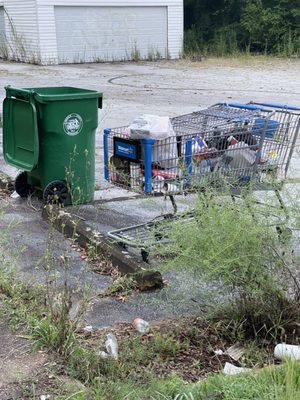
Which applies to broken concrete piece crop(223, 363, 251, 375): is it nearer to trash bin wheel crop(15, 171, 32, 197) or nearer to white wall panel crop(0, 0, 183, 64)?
trash bin wheel crop(15, 171, 32, 197)

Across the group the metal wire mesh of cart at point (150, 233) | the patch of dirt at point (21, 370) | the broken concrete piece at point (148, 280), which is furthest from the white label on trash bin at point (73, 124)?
the patch of dirt at point (21, 370)

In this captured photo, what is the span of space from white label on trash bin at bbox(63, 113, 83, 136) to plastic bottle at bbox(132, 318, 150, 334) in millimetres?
2933

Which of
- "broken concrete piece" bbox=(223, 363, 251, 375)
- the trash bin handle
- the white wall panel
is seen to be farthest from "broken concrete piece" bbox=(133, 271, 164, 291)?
the white wall panel

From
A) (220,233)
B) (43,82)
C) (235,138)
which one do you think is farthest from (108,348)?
(43,82)

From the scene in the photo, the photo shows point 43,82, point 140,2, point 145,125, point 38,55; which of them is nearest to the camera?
point 145,125

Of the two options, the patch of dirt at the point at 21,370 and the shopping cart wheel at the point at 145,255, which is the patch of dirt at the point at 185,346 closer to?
the patch of dirt at the point at 21,370

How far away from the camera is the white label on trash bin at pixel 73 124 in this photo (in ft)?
20.0

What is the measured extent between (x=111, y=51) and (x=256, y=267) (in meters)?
26.6

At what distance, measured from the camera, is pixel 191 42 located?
34.7 meters

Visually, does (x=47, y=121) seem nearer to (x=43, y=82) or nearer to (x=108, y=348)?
(x=108, y=348)

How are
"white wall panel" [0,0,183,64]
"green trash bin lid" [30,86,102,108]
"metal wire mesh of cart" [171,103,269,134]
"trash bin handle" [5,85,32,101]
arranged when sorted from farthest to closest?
1. "white wall panel" [0,0,183,64]
2. "trash bin handle" [5,85,32,101]
3. "green trash bin lid" [30,86,102,108]
4. "metal wire mesh of cart" [171,103,269,134]

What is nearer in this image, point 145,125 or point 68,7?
point 145,125

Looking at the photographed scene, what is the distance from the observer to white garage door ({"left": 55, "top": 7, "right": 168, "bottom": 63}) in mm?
26783

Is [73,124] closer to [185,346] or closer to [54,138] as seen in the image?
[54,138]
